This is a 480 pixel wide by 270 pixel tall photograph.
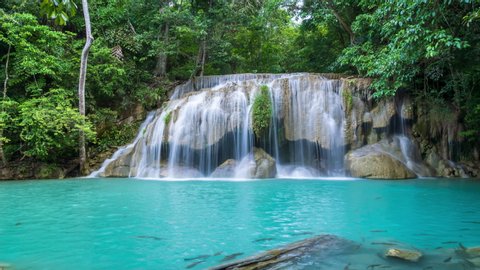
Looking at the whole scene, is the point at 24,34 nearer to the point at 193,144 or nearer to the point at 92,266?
the point at 193,144

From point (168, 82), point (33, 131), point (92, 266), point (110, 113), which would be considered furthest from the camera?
point (168, 82)

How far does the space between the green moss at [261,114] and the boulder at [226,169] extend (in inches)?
58.5

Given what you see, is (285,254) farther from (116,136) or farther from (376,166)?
(116,136)

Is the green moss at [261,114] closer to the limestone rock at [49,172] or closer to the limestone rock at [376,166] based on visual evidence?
the limestone rock at [376,166]

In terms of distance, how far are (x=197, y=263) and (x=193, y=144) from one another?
33.7 ft

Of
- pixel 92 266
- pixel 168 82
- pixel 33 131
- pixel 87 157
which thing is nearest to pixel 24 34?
pixel 33 131

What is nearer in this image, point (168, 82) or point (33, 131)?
point (33, 131)

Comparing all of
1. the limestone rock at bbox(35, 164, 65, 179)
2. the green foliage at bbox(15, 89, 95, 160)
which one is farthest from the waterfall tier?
the green foliage at bbox(15, 89, 95, 160)

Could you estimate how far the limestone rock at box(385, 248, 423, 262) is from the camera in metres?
3.82

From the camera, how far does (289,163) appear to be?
45.8 ft

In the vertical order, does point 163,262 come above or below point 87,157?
below

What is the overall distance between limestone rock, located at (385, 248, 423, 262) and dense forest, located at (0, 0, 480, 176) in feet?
18.1

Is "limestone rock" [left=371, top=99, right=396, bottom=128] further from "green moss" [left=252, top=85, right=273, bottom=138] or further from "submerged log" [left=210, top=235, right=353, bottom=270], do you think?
"submerged log" [left=210, top=235, right=353, bottom=270]

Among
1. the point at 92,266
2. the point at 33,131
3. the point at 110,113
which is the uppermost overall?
the point at 110,113
